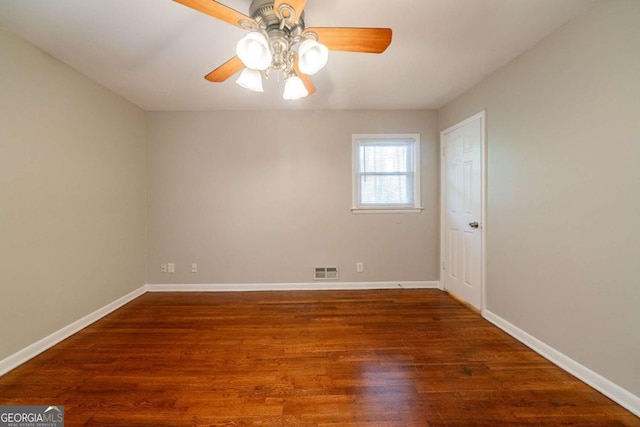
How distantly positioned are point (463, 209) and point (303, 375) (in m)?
2.48

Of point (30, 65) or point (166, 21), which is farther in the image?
point (30, 65)

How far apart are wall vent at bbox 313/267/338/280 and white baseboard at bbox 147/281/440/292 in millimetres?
82

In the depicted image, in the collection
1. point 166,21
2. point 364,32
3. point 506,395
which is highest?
point 166,21

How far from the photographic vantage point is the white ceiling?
5.17 feet

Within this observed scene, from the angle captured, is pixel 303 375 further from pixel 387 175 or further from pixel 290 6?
pixel 387 175

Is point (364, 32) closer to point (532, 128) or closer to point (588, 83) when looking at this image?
point (588, 83)

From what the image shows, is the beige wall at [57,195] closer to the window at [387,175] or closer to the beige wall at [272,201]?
the beige wall at [272,201]

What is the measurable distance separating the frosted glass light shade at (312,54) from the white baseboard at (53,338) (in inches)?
114

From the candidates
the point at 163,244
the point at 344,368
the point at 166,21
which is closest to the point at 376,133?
the point at 166,21

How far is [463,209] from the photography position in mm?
2873

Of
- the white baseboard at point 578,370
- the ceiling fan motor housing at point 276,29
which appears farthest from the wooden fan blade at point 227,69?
the white baseboard at point 578,370

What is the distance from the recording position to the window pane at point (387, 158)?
135 inches

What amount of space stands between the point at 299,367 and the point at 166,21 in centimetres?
264

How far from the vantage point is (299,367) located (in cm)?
179
